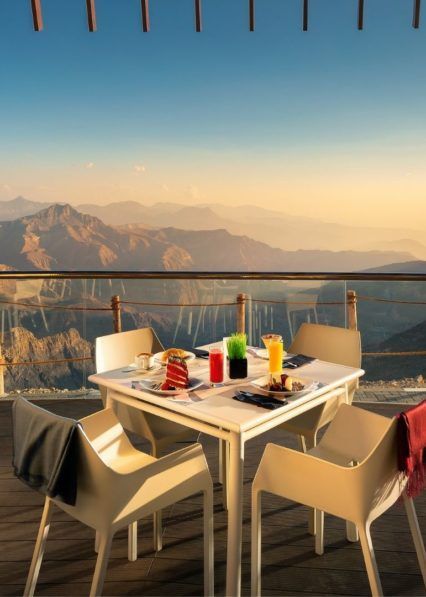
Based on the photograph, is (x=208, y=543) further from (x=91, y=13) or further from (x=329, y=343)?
(x=91, y=13)

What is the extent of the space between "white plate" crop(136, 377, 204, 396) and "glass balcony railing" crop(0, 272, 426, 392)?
578 mm

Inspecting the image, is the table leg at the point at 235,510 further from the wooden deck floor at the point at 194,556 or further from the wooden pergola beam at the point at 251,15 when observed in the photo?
the wooden pergola beam at the point at 251,15

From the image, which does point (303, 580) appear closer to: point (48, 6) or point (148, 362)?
point (148, 362)

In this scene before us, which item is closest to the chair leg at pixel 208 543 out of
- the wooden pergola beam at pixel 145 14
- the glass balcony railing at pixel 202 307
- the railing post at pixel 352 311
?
the glass balcony railing at pixel 202 307

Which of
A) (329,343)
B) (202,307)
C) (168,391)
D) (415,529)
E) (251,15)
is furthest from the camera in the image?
(202,307)

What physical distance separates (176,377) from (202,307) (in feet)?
14.9

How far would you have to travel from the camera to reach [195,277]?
3779 mm

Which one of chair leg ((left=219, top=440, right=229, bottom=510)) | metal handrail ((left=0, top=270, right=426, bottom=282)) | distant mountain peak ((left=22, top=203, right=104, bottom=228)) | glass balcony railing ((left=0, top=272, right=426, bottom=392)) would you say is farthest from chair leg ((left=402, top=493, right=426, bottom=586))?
distant mountain peak ((left=22, top=203, right=104, bottom=228))

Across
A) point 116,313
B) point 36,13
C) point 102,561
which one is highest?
point 36,13

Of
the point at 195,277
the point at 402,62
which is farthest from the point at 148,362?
the point at 402,62

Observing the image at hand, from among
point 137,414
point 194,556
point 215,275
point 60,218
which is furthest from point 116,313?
point 60,218

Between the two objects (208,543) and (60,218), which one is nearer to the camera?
(208,543)

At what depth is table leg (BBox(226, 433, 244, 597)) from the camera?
1539 mm

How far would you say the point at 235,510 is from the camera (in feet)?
5.10
